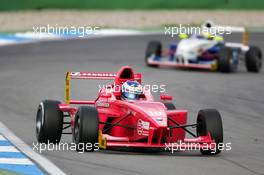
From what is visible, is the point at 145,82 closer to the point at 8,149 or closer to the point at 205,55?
the point at 205,55

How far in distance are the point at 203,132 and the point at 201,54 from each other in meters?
13.2

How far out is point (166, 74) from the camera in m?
24.3

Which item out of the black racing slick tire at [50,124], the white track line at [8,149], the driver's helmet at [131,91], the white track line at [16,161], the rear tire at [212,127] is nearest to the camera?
the white track line at [16,161]

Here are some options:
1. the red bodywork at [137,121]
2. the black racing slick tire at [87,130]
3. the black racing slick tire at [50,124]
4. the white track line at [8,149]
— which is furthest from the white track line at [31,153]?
the red bodywork at [137,121]

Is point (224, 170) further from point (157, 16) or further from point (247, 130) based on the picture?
point (157, 16)

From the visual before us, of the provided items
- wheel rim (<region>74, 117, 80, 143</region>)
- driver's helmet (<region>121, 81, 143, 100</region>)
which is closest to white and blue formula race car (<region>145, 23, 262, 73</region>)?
driver's helmet (<region>121, 81, 143, 100</region>)

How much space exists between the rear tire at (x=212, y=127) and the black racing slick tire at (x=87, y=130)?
149 cm

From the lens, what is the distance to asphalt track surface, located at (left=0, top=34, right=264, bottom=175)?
37.8 ft

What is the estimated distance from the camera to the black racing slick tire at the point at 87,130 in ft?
39.7

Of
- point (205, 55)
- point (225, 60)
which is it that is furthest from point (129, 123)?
point (205, 55)

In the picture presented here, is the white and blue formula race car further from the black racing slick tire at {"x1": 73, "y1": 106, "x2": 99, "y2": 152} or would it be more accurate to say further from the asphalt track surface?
the black racing slick tire at {"x1": 73, "y1": 106, "x2": 99, "y2": 152}

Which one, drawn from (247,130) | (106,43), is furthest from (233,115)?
(106,43)

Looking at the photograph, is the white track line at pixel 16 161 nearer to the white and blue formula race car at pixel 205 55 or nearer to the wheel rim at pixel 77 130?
the wheel rim at pixel 77 130

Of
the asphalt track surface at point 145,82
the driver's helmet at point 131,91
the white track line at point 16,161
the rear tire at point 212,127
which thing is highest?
the driver's helmet at point 131,91
